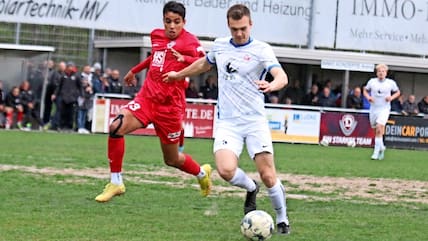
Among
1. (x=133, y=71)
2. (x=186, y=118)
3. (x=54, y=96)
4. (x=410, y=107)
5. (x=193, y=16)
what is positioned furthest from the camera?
(x=193, y=16)

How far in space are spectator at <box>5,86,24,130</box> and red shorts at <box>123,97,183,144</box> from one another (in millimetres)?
18165

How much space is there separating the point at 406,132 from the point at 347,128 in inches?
70.4

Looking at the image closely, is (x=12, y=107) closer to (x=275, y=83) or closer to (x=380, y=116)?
(x=380, y=116)

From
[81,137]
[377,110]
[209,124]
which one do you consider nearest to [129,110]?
[377,110]

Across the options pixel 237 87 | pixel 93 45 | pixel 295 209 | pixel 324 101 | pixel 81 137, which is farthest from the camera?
pixel 93 45

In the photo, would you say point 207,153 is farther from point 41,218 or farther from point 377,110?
point 41,218

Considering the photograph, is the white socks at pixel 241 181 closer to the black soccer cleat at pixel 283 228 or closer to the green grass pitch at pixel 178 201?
the green grass pitch at pixel 178 201

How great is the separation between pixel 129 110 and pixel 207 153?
10.1 m

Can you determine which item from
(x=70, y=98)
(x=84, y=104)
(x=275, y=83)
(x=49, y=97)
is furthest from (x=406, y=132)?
(x=275, y=83)

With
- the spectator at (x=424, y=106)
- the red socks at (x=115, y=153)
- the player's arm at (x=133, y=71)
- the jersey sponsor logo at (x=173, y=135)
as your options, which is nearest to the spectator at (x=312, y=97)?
the spectator at (x=424, y=106)

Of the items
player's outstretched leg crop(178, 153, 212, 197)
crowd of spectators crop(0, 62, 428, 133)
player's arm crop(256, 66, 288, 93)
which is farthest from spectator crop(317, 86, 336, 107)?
player's arm crop(256, 66, 288, 93)

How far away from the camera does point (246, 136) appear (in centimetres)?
922

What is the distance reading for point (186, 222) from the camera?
9492mm

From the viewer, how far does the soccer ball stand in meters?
8.33
